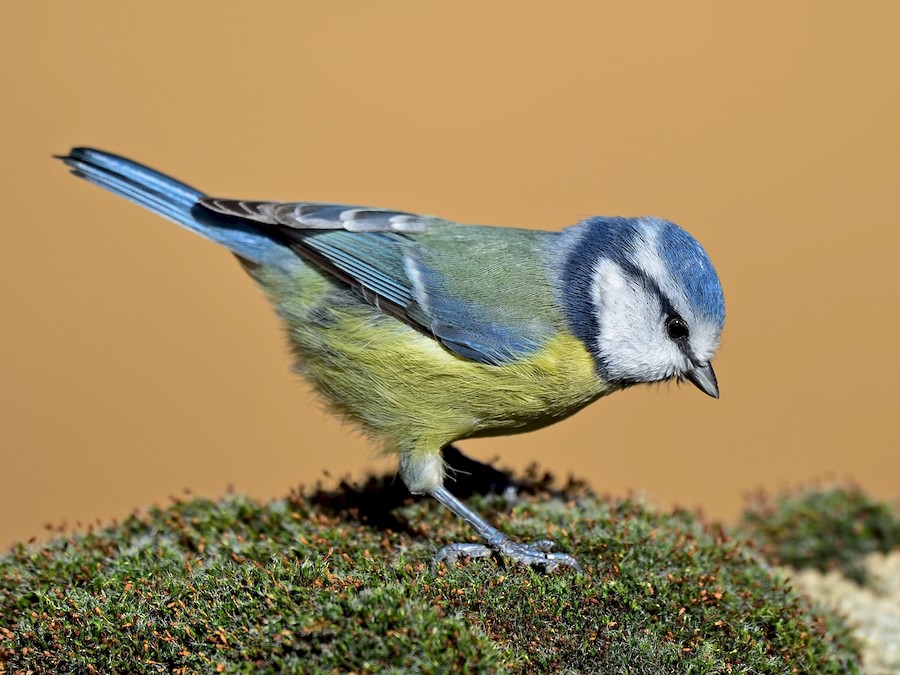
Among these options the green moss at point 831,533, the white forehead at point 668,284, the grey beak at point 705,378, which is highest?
the white forehead at point 668,284

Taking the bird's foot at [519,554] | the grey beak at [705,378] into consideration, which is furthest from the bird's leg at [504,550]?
the grey beak at [705,378]

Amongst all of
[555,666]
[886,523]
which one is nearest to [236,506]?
[555,666]

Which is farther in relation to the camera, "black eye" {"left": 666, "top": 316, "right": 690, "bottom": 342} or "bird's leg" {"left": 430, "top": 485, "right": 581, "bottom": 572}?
"black eye" {"left": 666, "top": 316, "right": 690, "bottom": 342}

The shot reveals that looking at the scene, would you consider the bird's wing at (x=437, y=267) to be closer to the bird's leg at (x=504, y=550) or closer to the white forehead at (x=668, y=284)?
the white forehead at (x=668, y=284)

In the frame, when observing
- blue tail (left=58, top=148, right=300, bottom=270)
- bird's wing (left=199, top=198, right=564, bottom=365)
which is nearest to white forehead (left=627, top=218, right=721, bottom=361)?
bird's wing (left=199, top=198, right=564, bottom=365)

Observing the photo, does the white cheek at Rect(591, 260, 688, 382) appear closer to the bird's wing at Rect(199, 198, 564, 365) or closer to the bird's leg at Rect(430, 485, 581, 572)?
the bird's wing at Rect(199, 198, 564, 365)

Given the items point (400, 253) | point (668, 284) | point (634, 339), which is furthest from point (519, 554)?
point (400, 253)

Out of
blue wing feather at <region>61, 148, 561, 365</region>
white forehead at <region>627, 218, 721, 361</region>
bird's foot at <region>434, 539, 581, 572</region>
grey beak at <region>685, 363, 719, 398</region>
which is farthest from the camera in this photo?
blue wing feather at <region>61, 148, 561, 365</region>

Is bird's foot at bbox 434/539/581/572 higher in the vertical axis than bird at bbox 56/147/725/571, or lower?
lower
